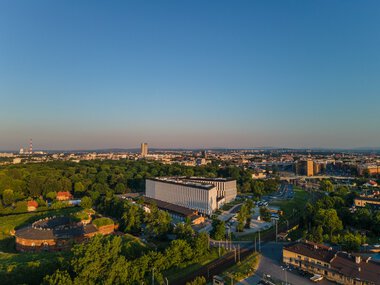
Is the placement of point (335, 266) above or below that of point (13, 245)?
above

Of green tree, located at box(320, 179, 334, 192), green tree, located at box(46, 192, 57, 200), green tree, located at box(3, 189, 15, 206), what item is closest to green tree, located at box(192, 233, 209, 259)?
green tree, located at box(46, 192, 57, 200)

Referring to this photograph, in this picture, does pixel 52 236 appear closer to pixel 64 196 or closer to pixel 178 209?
pixel 178 209

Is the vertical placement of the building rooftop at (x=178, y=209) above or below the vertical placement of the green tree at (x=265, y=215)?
below

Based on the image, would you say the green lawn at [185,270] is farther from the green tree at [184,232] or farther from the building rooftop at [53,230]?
the building rooftop at [53,230]

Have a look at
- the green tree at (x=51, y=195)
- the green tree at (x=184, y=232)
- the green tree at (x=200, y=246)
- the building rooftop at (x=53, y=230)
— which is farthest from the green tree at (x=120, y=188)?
the green tree at (x=200, y=246)

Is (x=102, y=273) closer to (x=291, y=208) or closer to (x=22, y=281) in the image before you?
(x=22, y=281)

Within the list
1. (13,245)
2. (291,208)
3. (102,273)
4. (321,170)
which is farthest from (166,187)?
(321,170)

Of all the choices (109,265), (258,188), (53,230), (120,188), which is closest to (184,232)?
(109,265)
